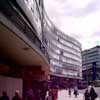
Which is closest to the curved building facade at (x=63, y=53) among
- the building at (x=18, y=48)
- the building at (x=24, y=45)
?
the building at (x=24, y=45)

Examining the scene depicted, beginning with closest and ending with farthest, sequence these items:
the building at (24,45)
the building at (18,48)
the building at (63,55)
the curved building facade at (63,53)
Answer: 1. the building at (18,48)
2. the building at (24,45)
3. the building at (63,55)
4. the curved building facade at (63,53)

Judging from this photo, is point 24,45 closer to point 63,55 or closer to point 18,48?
point 18,48

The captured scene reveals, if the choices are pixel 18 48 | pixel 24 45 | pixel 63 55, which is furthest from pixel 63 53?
pixel 24 45

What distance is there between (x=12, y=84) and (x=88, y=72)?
83850mm

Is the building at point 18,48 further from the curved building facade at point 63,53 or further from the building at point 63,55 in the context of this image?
the curved building facade at point 63,53

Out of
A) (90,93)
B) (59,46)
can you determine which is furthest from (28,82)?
(59,46)

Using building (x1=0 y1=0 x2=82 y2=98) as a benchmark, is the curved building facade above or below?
above

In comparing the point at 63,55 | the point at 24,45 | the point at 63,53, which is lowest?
the point at 24,45

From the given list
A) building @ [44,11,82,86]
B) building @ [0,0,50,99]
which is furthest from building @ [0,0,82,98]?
building @ [44,11,82,86]

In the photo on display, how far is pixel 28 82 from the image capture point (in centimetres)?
2098

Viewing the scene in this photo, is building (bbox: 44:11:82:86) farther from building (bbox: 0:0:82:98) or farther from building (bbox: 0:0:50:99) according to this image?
building (bbox: 0:0:50:99)

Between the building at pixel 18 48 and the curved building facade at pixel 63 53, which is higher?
the curved building facade at pixel 63 53

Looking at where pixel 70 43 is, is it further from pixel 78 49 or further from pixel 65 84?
pixel 65 84

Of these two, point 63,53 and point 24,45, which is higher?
point 63,53
